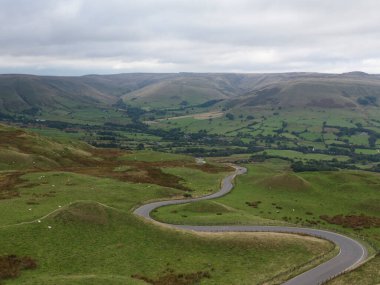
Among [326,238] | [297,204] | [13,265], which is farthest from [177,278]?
[297,204]

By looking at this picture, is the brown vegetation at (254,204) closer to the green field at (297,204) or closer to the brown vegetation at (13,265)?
the green field at (297,204)

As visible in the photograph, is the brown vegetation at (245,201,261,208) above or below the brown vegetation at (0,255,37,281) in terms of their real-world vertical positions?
below

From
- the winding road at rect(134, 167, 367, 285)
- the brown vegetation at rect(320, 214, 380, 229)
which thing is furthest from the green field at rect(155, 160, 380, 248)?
the winding road at rect(134, 167, 367, 285)

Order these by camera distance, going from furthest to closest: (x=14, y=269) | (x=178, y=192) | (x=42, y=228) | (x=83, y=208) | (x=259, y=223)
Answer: (x=178, y=192)
(x=259, y=223)
(x=83, y=208)
(x=42, y=228)
(x=14, y=269)

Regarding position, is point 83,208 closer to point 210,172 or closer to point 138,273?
point 138,273

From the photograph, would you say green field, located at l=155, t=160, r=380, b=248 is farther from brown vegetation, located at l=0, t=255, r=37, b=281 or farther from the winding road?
brown vegetation, located at l=0, t=255, r=37, b=281

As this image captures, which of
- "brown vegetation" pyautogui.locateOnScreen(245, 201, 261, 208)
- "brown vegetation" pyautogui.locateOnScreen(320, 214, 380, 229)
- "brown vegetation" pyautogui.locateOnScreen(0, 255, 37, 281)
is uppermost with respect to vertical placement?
"brown vegetation" pyautogui.locateOnScreen(0, 255, 37, 281)

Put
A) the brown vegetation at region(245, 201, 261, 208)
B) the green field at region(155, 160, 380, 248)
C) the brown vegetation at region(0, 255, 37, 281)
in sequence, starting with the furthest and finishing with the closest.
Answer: the brown vegetation at region(245, 201, 261, 208), the green field at region(155, 160, 380, 248), the brown vegetation at region(0, 255, 37, 281)

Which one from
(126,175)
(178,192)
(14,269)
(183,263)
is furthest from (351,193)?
(14,269)
